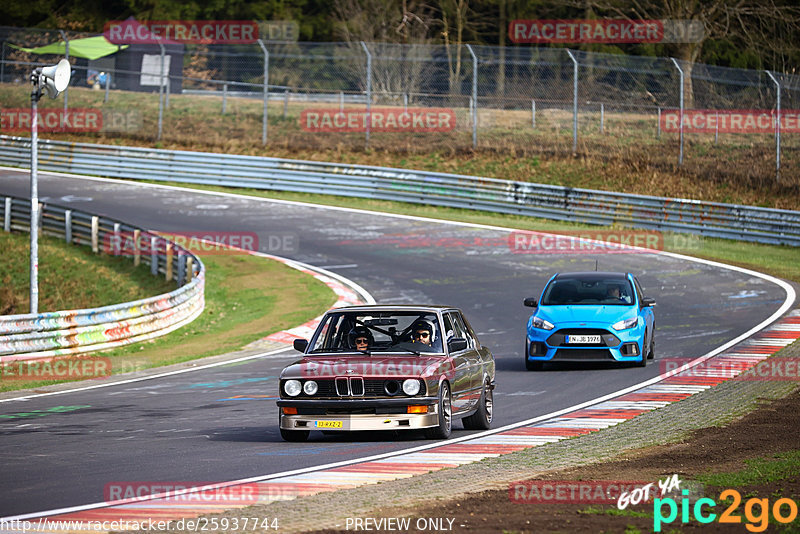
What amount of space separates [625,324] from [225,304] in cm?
1121

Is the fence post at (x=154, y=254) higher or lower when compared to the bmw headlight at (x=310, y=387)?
lower

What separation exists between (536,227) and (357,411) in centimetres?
2390

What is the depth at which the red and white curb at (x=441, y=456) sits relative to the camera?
7414 mm

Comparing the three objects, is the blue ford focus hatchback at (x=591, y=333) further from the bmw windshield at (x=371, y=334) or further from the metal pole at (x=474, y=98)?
the metal pole at (x=474, y=98)

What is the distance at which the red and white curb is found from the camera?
741 centimetres

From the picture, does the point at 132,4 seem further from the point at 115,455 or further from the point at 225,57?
the point at 115,455

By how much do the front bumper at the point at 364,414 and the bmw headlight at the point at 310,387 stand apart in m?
0.08

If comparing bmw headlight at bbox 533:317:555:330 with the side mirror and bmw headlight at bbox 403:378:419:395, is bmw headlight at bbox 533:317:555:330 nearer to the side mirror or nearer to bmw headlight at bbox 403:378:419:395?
the side mirror

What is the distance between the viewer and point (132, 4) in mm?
72562

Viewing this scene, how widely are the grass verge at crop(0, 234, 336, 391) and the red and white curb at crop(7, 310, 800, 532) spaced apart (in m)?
8.31

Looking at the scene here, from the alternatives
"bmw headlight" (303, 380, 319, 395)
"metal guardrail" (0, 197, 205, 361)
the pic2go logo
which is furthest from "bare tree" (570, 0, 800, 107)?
the pic2go logo

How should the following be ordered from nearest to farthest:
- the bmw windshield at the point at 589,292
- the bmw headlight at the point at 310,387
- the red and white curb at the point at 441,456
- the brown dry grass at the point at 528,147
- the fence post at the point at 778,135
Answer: the red and white curb at the point at 441,456 < the bmw headlight at the point at 310,387 < the bmw windshield at the point at 589,292 < the fence post at the point at 778,135 < the brown dry grass at the point at 528,147
